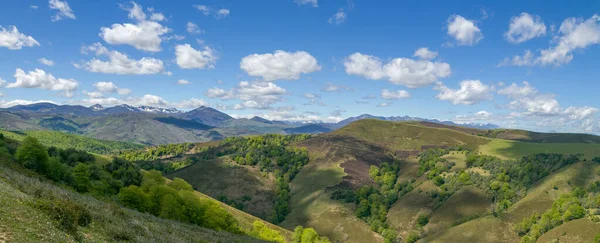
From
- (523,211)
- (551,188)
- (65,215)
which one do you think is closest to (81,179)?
(65,215)

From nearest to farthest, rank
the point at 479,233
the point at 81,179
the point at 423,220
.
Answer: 1. the point at 81,179
2. the point at 479,233
3. the point at 423,220

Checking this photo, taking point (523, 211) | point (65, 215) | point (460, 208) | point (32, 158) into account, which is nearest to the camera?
point (65, 215)

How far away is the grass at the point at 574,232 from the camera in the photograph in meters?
112

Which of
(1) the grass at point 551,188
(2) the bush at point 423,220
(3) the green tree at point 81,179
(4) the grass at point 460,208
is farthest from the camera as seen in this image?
(2) the bush at point 423,220


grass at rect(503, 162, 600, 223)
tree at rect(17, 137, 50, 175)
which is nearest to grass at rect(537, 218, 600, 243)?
grass at rect(503, 162, 600, 223)

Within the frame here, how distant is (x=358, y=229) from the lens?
6511 inches

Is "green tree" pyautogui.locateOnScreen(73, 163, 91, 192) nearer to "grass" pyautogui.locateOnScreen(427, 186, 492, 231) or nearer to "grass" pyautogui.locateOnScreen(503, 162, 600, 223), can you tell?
"grass" pyautogui.locateOnScreen(427, 186, 492, 231)

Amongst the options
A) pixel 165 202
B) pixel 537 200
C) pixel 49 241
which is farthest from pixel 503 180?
pixel 49 241

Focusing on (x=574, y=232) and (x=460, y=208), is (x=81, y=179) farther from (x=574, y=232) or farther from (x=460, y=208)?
(x=460, y=208)

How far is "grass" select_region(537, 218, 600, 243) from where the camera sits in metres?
112

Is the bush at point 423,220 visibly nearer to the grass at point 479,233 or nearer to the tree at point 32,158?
the grass at point 479,233

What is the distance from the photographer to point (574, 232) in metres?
116

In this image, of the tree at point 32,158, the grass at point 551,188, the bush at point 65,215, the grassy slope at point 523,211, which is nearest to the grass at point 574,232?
the grassy slope at point 523,211

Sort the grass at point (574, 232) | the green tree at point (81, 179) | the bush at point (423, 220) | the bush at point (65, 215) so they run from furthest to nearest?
the bush at point (423, 220) → the grass at point (574, 232) → the green tree at point (81, 179) → the bush at point (65, 215)
